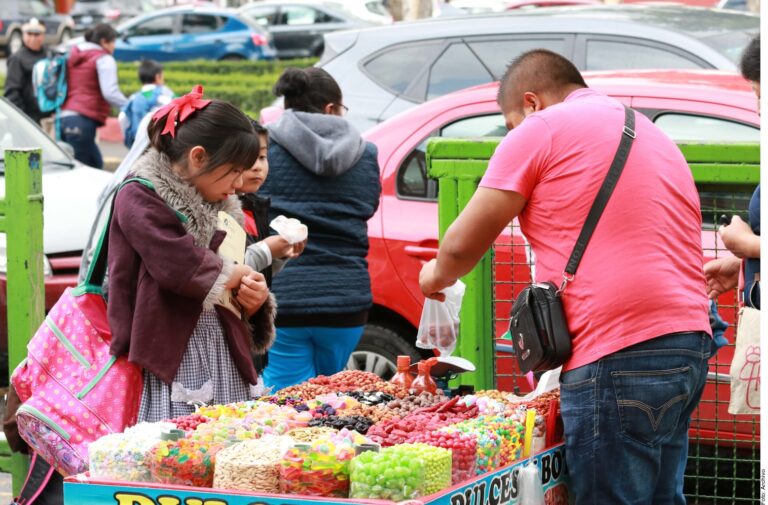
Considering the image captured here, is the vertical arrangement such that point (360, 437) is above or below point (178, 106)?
below

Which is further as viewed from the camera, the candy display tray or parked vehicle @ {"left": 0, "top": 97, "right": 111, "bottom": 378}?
parked vehicle @ {"left": 0, "top": 97, "right": 111, "bottom": 378}

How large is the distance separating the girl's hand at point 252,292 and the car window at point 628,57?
5149 mm

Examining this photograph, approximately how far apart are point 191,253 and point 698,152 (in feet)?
6.20

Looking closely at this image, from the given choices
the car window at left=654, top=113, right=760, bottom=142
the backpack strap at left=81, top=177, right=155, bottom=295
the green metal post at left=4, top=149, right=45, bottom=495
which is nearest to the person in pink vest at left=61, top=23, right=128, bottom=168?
the car window at left=654, top=113, right=760, bottom=142

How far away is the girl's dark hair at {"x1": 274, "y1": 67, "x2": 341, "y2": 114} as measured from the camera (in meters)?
5.64

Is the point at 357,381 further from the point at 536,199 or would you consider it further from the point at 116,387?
the point at 536,199

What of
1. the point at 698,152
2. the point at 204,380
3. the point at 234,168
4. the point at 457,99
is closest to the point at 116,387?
the point at 204,380

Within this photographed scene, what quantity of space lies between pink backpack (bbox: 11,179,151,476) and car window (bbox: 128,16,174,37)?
24.4 meters

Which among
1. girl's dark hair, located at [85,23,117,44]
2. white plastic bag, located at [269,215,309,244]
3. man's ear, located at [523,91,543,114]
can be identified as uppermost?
man's ear, located at [523,91,543,114]

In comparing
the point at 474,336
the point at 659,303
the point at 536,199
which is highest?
the point at 536,199

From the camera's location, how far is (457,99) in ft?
21.7

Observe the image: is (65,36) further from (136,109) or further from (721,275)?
(721,275)

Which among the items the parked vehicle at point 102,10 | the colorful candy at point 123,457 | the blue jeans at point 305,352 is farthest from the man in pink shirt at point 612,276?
the parked vehicle at point 102,10

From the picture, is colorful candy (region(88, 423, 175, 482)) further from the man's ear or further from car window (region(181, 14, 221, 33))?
car window (region(181, 14, 221, 33))
